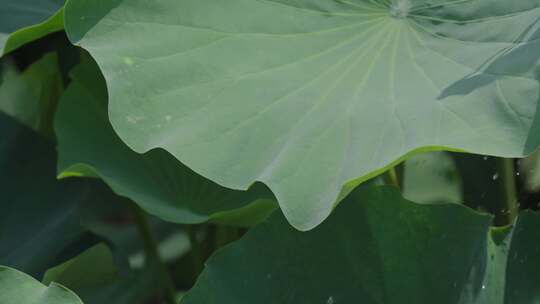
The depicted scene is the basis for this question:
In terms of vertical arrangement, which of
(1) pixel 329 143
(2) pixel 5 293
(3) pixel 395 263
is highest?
(1) pixel 329 143

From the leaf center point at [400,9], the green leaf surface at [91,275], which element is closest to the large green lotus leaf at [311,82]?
the leaf center point at [400,9]

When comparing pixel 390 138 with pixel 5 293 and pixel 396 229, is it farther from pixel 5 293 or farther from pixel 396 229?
pixel 5 293

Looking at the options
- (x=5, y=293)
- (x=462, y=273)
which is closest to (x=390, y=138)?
(x=462, y=273)

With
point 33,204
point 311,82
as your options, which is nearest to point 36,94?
point 33,204

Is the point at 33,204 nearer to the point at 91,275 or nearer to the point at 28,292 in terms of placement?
the point at 91,275

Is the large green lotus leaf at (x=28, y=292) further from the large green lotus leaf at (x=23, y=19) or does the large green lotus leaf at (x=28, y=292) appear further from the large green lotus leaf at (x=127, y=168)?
Result: the large green lotus leaf at (x=23, y=19)

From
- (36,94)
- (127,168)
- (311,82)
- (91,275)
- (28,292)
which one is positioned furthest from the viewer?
(36,94)

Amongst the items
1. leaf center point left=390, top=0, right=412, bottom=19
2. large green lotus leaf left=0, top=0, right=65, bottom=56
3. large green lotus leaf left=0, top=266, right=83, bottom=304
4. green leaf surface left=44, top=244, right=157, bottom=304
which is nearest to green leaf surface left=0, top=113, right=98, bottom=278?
green leaf surface left=44, top=244, right=157, bottom=304
